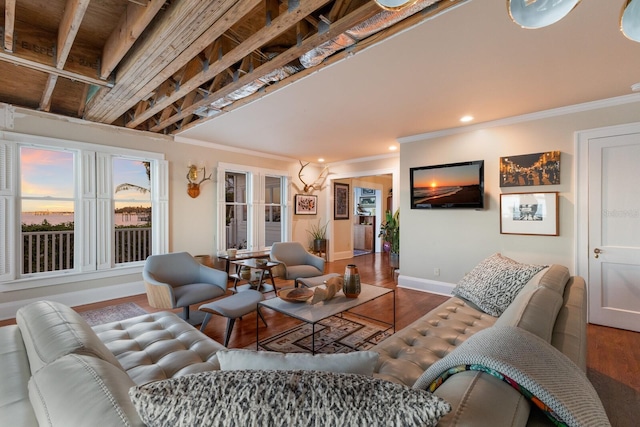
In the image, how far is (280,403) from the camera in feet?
1.98

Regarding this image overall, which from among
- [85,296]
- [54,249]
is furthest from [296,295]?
[54,249]

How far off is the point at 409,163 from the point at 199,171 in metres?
3.57

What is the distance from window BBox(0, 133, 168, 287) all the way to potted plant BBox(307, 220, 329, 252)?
330 centimetres

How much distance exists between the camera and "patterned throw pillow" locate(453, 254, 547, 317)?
6.80 feet

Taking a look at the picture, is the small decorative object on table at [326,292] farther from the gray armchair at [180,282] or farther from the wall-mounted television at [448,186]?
the wall-mounted television at [448,186]

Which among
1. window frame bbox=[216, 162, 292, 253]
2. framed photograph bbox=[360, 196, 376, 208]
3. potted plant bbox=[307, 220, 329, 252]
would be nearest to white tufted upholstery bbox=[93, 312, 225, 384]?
window frame bbox=[216, 162, 292, 253]

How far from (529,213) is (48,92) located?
5.68 metres

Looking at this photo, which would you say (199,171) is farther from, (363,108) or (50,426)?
(50,426)

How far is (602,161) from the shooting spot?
305 centimetres

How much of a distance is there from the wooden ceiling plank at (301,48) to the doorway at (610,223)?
10.2ft

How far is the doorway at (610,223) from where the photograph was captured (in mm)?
2904

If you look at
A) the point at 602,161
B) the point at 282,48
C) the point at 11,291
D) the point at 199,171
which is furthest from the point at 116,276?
the point at 602,161

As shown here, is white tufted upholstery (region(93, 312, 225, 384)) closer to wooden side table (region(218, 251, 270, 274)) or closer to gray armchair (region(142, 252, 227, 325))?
gray armchair (region(142, 252, 227, 325))

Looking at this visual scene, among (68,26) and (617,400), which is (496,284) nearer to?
(617,400)
